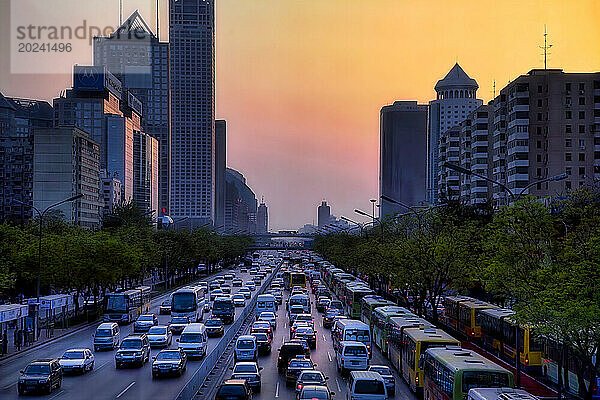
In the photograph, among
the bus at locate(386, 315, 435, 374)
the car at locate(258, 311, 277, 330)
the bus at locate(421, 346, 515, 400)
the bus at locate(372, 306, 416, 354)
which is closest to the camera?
the bus at locate(421, 346, 515, 400)

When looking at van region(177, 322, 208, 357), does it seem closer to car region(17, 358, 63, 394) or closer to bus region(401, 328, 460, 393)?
car region(17, 358, 63, 394)

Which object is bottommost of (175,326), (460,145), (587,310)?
(175,326)

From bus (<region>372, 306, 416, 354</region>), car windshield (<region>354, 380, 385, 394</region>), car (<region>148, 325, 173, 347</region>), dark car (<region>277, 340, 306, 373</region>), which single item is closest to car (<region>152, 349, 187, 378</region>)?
dark car (<region>277, 340, 306, 373</region>)

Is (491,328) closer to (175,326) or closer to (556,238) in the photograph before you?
(556,238)

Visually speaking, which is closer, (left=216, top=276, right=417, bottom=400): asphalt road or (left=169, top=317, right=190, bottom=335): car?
(left=216, top=276, right=417, bottom=400): asphalt road

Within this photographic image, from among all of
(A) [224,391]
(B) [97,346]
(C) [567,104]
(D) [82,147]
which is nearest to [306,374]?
(A) [224,391]

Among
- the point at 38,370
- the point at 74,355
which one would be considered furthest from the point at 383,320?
the point at 38,370
